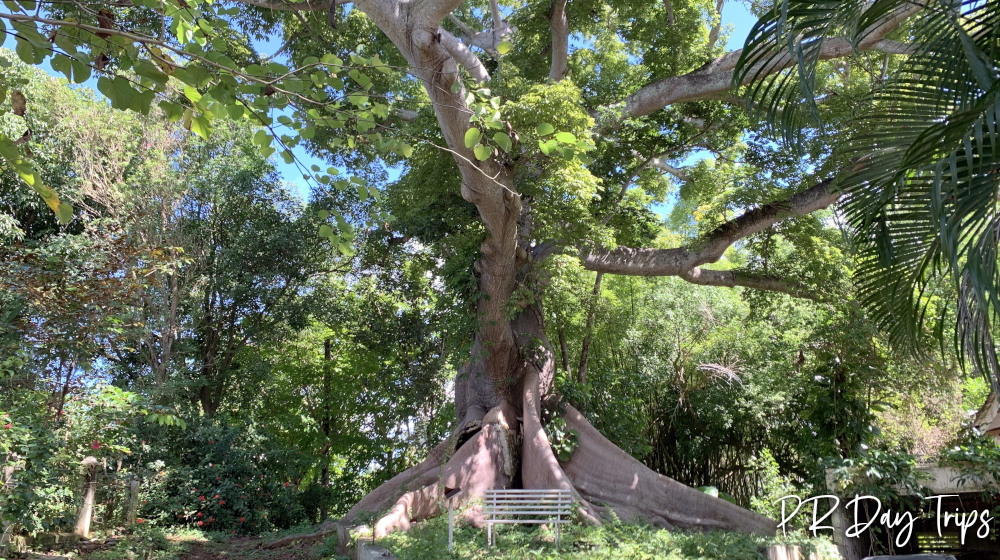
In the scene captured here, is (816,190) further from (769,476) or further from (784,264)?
(769,476)

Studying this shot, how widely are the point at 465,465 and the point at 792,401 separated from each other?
7.09 meters

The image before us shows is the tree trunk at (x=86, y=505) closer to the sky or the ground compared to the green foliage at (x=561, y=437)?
closer to the ground

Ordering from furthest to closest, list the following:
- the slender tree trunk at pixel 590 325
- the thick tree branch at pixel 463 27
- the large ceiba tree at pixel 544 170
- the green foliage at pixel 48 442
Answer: the thick tree branch at pixel 463 27 < the slender tree trunk at pixel 590 325 < the large ceiba tree at pixel 544 170 < the green foliage at pixel 48 442

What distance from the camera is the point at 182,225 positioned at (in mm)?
12211

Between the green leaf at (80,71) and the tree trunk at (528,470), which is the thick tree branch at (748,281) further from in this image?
the green leaf at (80,71)

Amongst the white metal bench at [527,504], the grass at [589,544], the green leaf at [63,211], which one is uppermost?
the green leaf at [63,211]

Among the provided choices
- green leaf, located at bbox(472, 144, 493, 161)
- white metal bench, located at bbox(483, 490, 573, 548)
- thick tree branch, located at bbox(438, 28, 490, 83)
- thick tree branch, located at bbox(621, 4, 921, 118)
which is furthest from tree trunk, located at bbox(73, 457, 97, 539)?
thick tree branch, located at bbox(621, 4, 921, 118)

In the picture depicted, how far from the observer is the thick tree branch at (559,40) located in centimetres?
983

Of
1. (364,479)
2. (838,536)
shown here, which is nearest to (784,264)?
(838,536)

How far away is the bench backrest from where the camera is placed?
21.7 ft

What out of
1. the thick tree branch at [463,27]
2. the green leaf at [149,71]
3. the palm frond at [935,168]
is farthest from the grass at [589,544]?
the thick tree branch at [463,27]

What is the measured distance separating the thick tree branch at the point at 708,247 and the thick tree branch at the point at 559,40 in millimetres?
2802

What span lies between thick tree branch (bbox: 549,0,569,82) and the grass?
20.8 feet

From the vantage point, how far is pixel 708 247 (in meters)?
9.63
